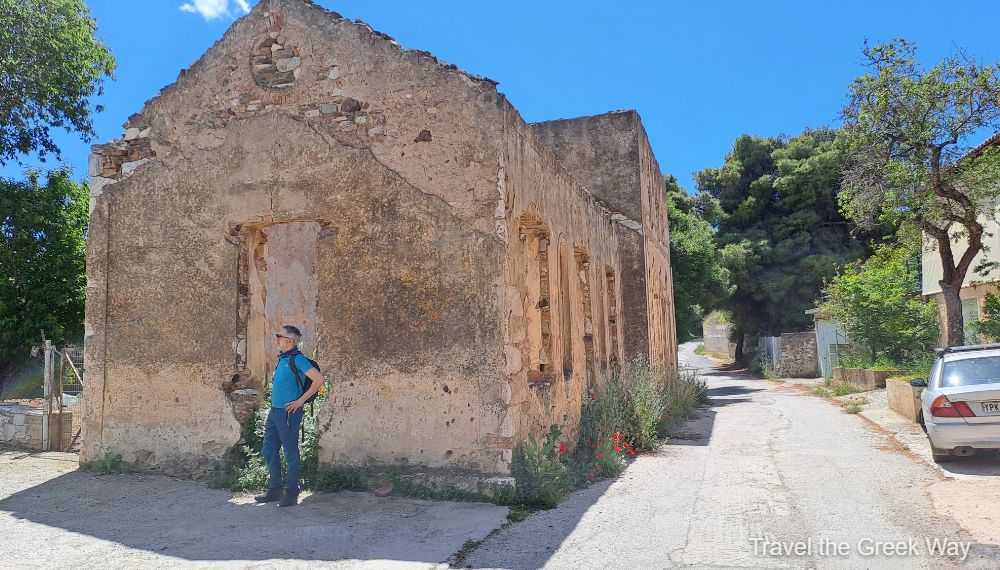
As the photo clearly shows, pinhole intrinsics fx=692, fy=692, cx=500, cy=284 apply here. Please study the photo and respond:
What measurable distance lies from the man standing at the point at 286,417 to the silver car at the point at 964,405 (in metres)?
6.55

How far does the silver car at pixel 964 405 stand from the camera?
285 inches

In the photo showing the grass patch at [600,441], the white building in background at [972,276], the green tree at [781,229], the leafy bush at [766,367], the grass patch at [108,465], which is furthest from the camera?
the green tree at [781,229]

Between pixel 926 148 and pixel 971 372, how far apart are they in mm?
5084

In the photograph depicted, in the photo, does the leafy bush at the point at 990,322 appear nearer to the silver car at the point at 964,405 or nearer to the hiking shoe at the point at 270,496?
the silver car at the point at 964,405

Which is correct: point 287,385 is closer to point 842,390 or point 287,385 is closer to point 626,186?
point 626,186

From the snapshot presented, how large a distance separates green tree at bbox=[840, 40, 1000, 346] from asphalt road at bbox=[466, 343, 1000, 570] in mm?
4380

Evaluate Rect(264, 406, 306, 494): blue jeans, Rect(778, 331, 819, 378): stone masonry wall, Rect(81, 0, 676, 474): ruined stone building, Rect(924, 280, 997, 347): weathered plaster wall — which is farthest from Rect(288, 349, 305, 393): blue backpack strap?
Rect(778, 331, 819, 378): stone masonry wall

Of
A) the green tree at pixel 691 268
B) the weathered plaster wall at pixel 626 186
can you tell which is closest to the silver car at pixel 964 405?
the weathered plaster wall at pixel 626 186

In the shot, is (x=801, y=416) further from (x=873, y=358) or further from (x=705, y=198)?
(x=705, y=198)

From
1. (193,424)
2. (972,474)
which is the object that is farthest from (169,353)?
(972,474)

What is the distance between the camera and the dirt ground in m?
4.56

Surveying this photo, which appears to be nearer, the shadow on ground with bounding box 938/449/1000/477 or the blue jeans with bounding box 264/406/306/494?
the blue jeans with bounding box 264/406/306/494

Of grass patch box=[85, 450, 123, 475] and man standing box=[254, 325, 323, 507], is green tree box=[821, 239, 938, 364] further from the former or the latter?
grass patch box=[85, 450, 123, 475]

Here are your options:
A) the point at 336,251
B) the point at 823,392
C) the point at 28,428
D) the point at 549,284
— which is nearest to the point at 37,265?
the point at 28,428
